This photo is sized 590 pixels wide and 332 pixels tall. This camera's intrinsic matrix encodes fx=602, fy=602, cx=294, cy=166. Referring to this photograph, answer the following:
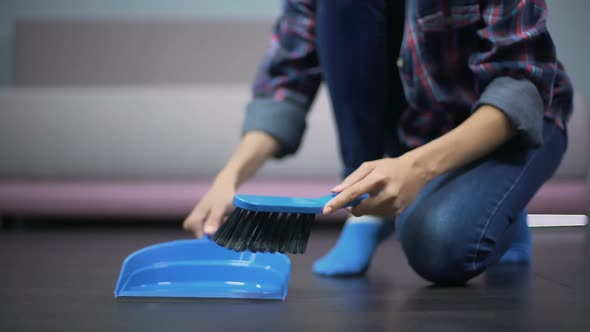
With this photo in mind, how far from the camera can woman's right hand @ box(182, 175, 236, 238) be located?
0.75m

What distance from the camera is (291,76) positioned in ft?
3.02

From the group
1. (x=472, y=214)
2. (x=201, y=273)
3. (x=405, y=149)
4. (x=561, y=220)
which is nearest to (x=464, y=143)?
(x=472, y=214)

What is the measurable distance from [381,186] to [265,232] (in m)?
0.14

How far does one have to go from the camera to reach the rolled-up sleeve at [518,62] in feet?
2.36

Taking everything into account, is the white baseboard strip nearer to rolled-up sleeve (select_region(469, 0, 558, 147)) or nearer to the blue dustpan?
rolled-up sleeve (select_region(469, 0, 558, 147))

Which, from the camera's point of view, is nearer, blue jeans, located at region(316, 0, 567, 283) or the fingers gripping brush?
the fingers gripping brush

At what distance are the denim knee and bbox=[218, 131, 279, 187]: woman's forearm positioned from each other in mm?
231

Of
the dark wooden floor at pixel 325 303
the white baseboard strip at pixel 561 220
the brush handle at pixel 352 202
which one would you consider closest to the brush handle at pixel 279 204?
the brush handle at pixel 352 202

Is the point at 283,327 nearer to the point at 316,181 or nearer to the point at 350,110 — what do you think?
the point at 350,110

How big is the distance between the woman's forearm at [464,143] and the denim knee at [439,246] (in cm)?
8

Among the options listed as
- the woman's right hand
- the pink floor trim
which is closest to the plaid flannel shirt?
the woman's right hand

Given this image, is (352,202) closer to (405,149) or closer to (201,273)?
(201,273)

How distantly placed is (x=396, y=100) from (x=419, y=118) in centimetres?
7

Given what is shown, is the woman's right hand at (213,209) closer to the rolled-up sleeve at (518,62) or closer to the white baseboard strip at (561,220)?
the rolled-up sleeve at (518,62)
